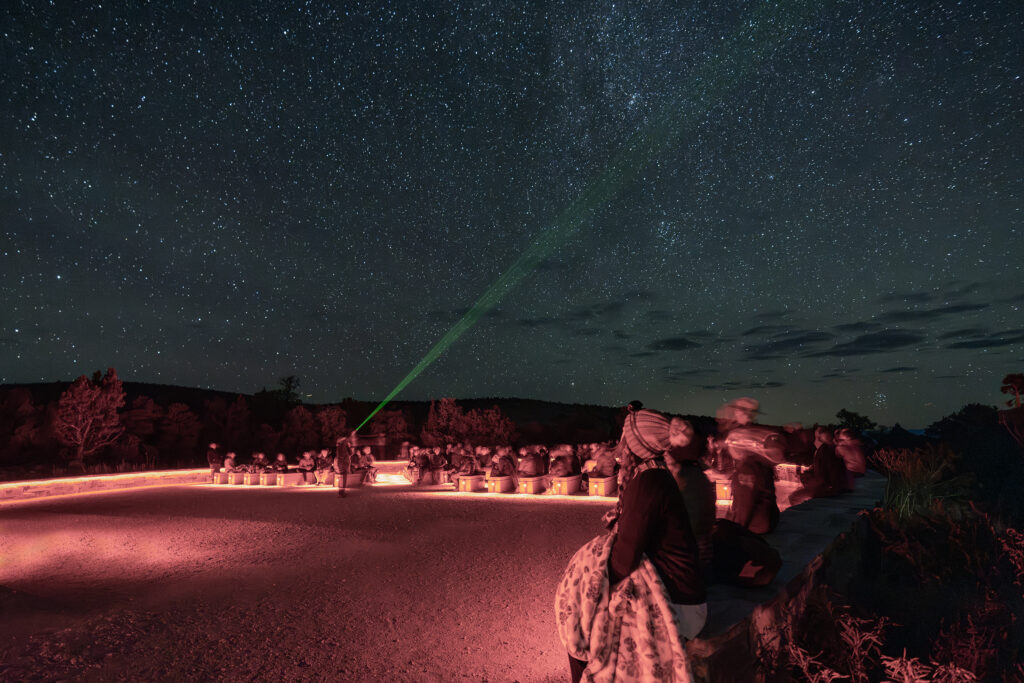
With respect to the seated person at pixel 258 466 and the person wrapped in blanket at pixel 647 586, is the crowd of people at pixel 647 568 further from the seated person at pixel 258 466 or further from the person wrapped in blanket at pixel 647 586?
the seated person at pixel 258 466

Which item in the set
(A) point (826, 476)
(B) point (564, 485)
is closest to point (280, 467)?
(B) point (564, 485)

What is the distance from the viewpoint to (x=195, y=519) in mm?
13141

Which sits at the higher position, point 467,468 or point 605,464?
point 605,464

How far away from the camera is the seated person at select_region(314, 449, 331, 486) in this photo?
21.1m

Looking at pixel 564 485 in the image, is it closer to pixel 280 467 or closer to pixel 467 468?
pixel 467 468

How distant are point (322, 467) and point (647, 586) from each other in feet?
66.6

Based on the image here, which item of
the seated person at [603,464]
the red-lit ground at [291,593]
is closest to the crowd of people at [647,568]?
the red-lit ground at [291,593]

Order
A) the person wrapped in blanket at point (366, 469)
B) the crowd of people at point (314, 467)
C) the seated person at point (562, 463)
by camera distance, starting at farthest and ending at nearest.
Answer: the crowd of people at point (314, 467) < the person wrapped in blanket at point (366, 469) < the seated person at point (562, 463)

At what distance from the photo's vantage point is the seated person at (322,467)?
69.1 ft

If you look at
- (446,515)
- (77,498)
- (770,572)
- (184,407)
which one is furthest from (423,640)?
(184,407)

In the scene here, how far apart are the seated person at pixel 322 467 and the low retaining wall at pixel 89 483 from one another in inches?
185

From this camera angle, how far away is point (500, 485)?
1695cm

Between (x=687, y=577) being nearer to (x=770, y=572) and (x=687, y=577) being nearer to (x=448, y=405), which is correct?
(x=770, y=572)

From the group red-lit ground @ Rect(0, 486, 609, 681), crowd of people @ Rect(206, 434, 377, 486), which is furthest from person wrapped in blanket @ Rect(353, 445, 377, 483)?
red-lit ground @ Rect(0, 486, 609, 681)
